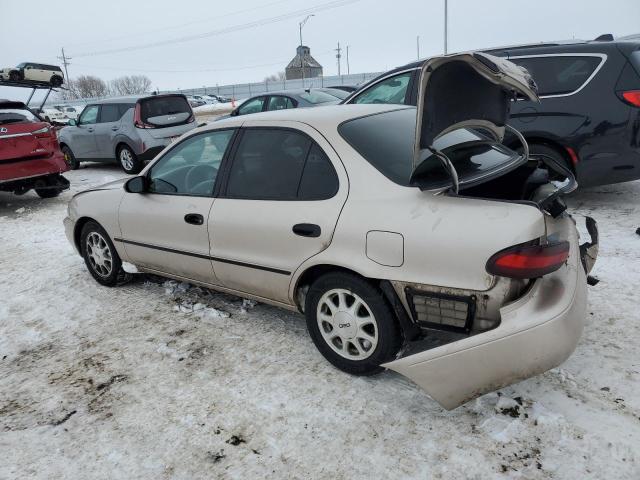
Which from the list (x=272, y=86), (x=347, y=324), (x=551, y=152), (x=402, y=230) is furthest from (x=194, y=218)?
(x=272, y=86)

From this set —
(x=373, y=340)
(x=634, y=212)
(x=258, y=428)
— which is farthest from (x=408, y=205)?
(x=634, y=212)

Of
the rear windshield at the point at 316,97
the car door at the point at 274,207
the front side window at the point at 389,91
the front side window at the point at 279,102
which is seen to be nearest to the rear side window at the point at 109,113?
the front side window at the point at 279,102

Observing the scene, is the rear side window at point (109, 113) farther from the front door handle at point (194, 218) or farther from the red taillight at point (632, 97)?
the red taillight at point (632, 97)

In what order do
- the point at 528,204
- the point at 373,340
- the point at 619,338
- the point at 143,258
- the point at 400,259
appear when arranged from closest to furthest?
the point at 528,204 → the point at 400,259 → the point at 373,340 → the point at 619,338 → the point at 143,258

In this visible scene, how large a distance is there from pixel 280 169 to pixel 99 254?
2357 mm

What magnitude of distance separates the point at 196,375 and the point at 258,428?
0.69 metres

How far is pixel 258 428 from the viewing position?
2.49m

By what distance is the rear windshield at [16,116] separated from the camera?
728 cm

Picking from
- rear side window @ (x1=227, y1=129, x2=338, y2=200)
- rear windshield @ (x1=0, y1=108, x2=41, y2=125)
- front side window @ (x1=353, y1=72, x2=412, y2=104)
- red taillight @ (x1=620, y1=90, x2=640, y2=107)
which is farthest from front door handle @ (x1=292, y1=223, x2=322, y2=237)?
rear windshield @ (x1=0, y1=108, x2=41, y2=125)

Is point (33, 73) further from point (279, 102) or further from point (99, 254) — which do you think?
point (99, 254)

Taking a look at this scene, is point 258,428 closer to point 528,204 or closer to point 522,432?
point 522,432

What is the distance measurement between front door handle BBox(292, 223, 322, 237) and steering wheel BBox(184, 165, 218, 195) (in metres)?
0.89

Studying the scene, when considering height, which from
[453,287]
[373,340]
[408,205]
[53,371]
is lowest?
[53,371]

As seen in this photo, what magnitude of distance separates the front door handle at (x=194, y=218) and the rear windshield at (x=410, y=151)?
121 cm
